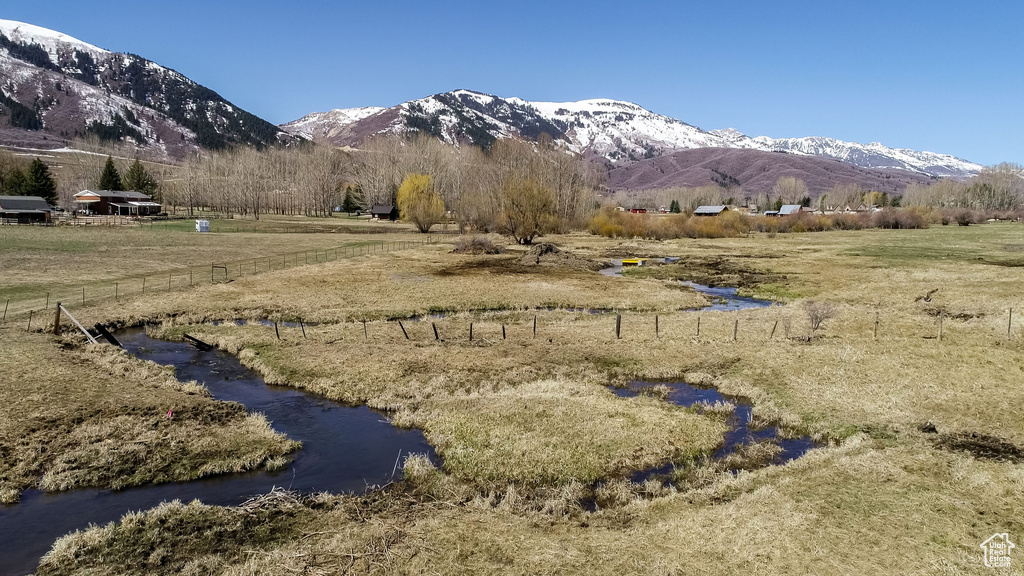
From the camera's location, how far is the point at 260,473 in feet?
49.1

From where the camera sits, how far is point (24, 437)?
15.7 m

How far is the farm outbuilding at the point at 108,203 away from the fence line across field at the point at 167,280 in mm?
79234

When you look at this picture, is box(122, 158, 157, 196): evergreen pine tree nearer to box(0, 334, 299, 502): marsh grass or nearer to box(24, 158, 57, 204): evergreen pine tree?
box(24, 158, 57, 204): evergreen pine tree

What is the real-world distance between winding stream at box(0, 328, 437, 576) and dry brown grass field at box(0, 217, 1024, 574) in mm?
770

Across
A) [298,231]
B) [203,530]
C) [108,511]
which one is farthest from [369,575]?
[298,231]

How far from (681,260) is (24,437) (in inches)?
2651

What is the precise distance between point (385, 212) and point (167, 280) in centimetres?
10274

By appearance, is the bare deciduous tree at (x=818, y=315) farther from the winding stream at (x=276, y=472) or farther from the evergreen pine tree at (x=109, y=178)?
the evergreen pine tree at (x=109, y=178)

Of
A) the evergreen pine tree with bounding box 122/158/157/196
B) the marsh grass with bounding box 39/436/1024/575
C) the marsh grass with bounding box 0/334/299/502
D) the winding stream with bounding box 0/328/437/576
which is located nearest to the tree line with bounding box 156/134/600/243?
the evergreen pine tree with bounding box 122/158/157/196

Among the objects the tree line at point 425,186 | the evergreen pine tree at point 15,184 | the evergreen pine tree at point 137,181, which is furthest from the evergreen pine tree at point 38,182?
the tree line at point 425,186

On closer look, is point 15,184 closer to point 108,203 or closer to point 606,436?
point 108,203

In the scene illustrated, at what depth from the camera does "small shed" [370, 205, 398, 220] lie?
14525 cm

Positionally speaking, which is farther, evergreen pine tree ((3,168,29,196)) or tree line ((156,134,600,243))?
evergreen pine tree ((3,168,29,196))

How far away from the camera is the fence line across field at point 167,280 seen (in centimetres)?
3353
